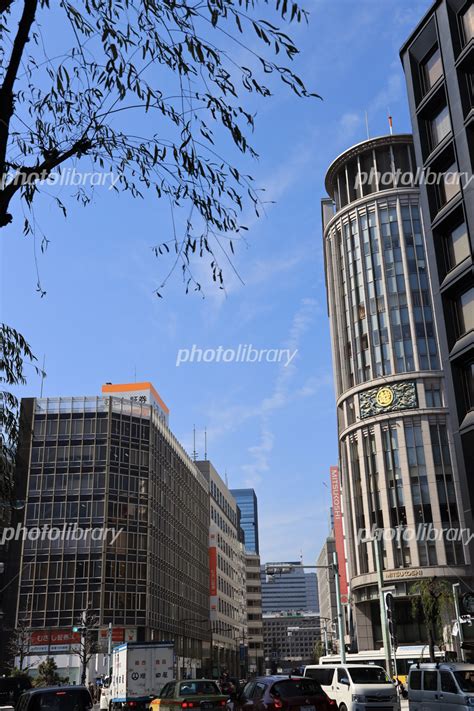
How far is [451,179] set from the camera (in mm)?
32281

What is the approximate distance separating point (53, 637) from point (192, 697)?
53.2m

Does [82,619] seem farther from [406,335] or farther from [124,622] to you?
[406,335]

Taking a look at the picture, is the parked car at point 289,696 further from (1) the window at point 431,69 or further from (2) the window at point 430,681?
(1) the window at point 431,69

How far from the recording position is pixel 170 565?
83.6 m

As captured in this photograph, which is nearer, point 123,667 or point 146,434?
point 123,667

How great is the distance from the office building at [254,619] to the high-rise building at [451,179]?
5065 inches

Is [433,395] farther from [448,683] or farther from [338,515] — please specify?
[448,683]

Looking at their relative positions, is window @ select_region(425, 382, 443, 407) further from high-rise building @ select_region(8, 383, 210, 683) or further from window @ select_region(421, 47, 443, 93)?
window @ select_region(421, 47, 443, 93)

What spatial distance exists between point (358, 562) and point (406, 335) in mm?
22515

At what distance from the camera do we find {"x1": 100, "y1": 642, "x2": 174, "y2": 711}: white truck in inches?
1187

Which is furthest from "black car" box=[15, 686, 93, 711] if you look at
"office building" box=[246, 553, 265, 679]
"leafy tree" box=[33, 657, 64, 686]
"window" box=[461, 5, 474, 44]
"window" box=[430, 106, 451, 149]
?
"office building" box=[246, 553, 265, 679]

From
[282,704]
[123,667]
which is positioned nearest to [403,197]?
[123,667]

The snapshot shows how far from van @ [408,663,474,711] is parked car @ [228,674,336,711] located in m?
3.47

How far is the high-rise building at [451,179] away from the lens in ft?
96.7
